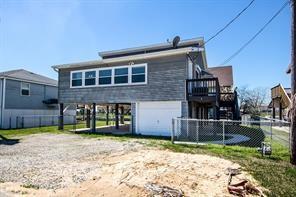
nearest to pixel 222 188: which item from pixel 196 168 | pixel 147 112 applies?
pixel 196 168

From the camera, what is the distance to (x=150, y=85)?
1438 centimetres

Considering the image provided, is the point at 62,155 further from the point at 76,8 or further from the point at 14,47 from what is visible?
the point at 14,47

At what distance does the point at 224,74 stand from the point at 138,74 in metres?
17.2

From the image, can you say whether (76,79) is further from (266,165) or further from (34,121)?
(266,165)

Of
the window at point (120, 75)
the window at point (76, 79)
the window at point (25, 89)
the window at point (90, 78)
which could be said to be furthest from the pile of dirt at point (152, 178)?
the window at point (25, 89)

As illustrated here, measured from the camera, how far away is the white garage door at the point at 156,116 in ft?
45.9

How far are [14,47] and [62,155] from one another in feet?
39.5

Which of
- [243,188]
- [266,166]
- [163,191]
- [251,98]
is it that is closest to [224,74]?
[266,166]

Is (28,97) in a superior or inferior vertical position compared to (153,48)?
inferior

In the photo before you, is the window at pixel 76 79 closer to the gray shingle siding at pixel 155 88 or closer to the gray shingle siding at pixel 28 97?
the gray shingle siding at pixel 155 88

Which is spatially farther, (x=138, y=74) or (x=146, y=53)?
(x=146, y=53)

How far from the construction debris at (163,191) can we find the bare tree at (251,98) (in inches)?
1564

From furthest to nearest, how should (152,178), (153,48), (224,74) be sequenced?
1. (224,74)
2. (153,48)
3. (152,178)

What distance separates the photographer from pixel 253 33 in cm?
1338
